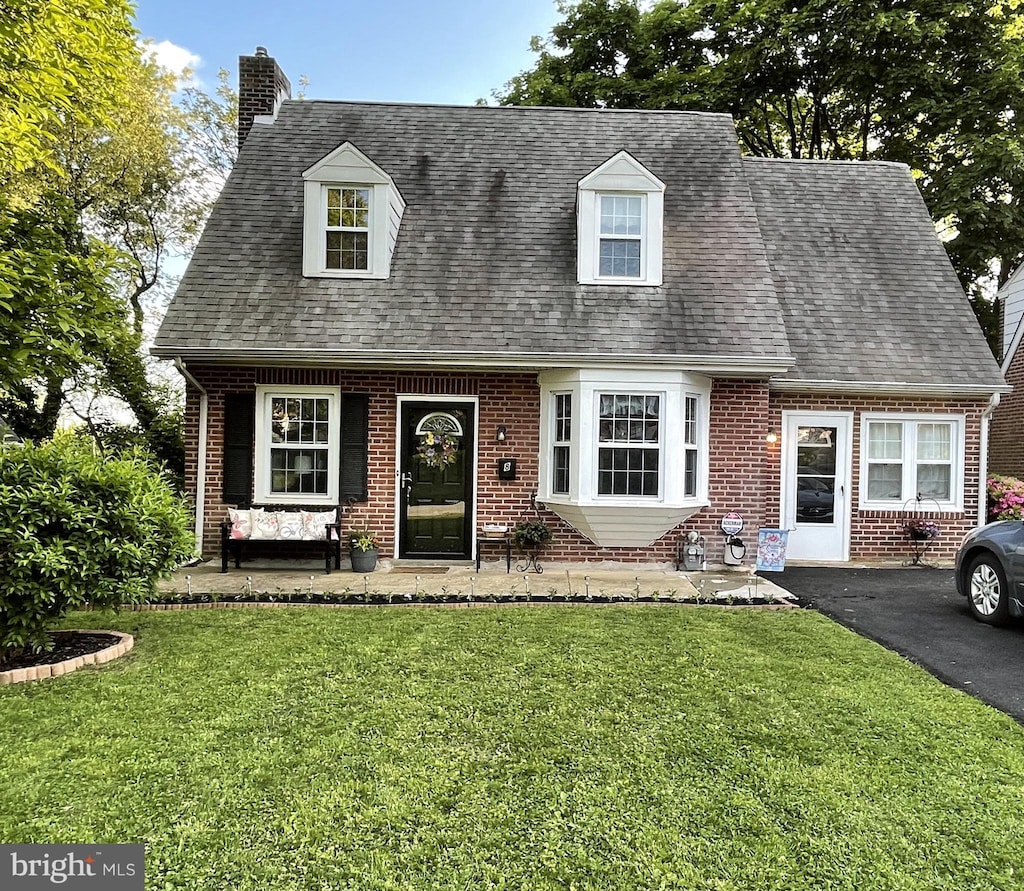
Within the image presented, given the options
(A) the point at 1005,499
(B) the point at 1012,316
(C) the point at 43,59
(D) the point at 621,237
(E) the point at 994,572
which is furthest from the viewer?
(B) the point at 1012,316

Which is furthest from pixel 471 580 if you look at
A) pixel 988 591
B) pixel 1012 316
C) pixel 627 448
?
pixel 1012 316

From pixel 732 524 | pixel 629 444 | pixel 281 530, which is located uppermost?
pixel 629 444

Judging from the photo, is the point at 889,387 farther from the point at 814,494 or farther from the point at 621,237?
the point at 621,237

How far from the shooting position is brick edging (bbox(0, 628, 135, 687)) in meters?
4.51

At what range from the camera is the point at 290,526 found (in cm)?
817

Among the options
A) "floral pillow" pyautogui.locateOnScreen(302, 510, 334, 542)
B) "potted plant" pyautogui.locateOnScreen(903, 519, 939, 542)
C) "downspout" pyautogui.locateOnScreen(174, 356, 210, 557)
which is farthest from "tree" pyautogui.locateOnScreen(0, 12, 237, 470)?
"potted plant" pyautogui.locateOnScreen(903, 519, 939, 542)

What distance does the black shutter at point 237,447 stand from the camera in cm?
856

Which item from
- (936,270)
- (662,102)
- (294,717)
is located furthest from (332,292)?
(662,102)

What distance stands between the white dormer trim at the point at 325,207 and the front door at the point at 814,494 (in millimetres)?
6794

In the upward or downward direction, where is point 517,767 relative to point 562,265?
downward

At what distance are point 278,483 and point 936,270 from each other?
37.4 feet

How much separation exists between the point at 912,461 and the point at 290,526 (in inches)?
372

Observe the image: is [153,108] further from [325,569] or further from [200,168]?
[325,569]

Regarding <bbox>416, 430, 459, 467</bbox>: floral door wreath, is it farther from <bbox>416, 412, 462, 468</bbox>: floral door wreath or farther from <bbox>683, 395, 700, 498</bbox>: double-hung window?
<bbox>683, 395, 700, 498</bbox>: double-hung window
